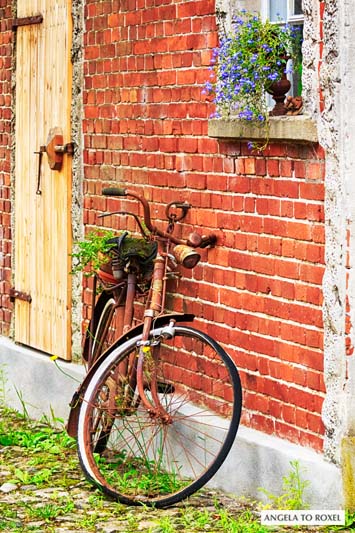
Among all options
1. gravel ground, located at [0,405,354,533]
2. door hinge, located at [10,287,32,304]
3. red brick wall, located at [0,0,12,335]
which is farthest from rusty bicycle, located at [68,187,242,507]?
red brick wall, located at [0,0,12,335]

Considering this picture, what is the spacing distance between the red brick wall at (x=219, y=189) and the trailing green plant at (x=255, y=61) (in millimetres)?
239

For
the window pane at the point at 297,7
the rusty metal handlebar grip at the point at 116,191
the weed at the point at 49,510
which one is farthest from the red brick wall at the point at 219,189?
the weed at the point at 49,510

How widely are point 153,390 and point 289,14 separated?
6.30ft

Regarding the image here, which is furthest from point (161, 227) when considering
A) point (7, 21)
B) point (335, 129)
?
point (7, 21)

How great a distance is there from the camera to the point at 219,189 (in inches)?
256

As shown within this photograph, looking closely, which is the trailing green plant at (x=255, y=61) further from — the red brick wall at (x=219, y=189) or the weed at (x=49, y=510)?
the weed at (x=49, y=510)

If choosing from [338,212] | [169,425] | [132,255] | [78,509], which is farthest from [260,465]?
[338,212]

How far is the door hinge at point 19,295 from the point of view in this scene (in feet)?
28.8

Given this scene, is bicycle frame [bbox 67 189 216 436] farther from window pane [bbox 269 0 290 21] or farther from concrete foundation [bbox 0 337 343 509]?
window pane [bbox 269 0 290 21]

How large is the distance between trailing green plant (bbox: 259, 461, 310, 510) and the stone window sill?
4.80ft

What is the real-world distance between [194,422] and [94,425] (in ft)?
1.69

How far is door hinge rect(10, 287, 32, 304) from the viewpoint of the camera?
8766 mm

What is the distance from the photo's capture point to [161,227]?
709cm

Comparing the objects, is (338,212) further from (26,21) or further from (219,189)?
(26,21)
